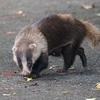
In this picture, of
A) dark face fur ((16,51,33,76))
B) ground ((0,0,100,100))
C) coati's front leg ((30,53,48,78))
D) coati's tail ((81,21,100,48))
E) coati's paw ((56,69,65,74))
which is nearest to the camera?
ground ((0,0,100,100))

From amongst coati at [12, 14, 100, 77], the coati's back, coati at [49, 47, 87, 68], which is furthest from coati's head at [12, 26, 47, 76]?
coati at [49, 47, 87, 68]

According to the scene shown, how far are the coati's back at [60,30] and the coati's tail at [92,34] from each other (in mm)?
323

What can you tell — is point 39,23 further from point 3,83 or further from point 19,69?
point 3,83

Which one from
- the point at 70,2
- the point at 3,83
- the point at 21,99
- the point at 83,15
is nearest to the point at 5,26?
the point at 83,15

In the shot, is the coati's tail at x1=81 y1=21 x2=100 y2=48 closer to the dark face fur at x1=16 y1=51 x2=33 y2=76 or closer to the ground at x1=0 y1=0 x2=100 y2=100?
the ground at x1=0 y1=0 x2=100 y2=100

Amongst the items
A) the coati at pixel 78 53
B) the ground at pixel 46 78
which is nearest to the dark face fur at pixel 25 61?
the ground at pixel 46 78

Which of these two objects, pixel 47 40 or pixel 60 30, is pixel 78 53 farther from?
pixel 47 40

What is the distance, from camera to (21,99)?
7648mm

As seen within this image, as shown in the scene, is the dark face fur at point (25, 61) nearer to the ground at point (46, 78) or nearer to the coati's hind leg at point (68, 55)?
the ground at point (46, 78)

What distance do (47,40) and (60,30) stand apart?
37 cm

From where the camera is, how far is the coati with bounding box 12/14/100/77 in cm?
919

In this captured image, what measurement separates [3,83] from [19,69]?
1.09 m

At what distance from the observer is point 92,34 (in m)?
10.2

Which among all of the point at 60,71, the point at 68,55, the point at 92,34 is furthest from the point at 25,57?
the point at 92,34
